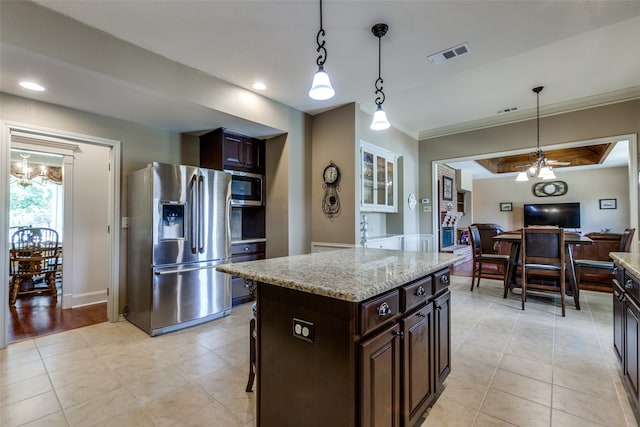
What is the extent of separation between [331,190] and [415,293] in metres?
2.58

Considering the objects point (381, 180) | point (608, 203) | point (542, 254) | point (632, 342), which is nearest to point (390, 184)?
point (381, 180)

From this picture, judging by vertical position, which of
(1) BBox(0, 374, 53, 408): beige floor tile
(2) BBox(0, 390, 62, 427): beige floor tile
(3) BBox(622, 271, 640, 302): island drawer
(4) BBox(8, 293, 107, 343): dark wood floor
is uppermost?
(3) BBox(622, 271, 640, 302): island drawer

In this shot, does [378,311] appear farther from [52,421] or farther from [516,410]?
[52,421]

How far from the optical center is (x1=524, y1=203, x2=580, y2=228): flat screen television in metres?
8.55

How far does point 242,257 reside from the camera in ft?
12.7

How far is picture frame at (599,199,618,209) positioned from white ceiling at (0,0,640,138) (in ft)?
20.7

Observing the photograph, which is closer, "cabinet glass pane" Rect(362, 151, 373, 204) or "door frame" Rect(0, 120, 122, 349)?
"door frame" Rect(0, 120, 122, 349)

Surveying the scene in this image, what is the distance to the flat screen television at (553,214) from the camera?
28.0ft

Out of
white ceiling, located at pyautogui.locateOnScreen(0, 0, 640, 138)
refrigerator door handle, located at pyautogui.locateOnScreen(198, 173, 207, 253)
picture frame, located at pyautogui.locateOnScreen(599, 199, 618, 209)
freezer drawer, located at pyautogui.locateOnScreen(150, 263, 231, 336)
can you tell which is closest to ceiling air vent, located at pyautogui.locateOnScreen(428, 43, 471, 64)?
white ceiling, located at pyautogui.locateOnScreen(0, 0, 640, 138)

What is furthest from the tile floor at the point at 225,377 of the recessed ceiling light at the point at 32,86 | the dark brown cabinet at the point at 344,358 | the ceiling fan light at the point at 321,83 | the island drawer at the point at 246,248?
the recessed ceiling light at the point at 32,86

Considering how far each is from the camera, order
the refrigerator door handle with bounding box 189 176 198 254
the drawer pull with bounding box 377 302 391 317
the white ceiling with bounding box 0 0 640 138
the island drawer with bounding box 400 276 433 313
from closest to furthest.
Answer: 1. the drawer pull with bounding box 377 302 391 317
2. the island drawer with bounding box 400 276 433 313
3. the white ceiling with bounding box 0 0 640 138
4. the refrigerator door handle with bounding box 189 176 198 254

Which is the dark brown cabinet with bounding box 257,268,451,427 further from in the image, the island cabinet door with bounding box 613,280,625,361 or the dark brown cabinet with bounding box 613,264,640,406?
the island cabinet door with bounding box 613,280,625,361

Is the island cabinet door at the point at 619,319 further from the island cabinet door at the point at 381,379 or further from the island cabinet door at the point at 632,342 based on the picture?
the island cabinet door at the point at 381,379

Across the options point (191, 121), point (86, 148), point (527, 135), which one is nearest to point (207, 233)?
point (191, 121)
